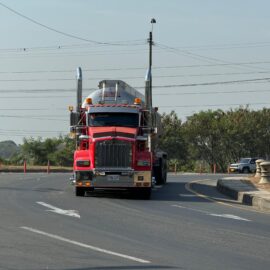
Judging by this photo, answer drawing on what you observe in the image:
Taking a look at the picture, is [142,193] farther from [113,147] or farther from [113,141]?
[113,141]

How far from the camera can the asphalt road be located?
1082 centimetres

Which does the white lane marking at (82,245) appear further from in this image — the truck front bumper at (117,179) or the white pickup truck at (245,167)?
the white pickup truck at (245,167)

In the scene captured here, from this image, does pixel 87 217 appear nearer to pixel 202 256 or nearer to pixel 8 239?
pixel 8 239

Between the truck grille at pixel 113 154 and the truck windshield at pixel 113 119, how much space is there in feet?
4.26

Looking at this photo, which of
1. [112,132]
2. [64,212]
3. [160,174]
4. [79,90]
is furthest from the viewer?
[160,174]

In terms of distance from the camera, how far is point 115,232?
46.8ft

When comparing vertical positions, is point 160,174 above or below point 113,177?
above

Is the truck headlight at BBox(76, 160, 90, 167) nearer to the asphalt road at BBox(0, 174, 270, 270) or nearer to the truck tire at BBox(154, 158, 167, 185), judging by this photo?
the asphalt road at BBox(0, 174, 270, 270)

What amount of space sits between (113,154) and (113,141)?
419 mm

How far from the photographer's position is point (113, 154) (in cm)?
2359

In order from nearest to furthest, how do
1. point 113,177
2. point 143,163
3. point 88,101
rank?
point 113,177 → point 143,163 → point 88,101

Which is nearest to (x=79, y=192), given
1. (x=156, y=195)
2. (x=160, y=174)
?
(x=156, y=195)

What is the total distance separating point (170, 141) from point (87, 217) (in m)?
71.4

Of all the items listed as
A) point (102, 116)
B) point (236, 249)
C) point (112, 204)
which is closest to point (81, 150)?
point (102, 116)
